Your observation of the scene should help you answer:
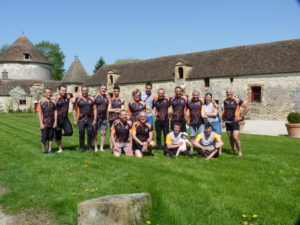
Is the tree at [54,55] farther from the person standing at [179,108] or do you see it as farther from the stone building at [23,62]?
the person standing at [179,108]

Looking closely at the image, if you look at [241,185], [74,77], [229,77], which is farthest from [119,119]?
[74,77]

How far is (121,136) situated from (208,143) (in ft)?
Result: 8.11

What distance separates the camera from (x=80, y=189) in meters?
5.56

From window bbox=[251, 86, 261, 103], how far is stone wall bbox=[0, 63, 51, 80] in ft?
117

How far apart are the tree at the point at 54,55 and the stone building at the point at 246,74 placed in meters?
40.1

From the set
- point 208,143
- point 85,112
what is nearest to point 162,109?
point 208,143

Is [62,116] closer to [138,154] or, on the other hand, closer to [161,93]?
[138,154]

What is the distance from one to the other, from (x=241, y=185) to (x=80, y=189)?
2912 millimetres

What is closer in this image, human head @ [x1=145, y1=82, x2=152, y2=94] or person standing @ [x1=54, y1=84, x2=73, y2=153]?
person standing @ [x1=54, y1=84, x2=73, y2=153]

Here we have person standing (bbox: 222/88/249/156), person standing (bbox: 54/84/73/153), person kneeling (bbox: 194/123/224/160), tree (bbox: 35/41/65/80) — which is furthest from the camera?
tree (bbox: 35/41/65/80)

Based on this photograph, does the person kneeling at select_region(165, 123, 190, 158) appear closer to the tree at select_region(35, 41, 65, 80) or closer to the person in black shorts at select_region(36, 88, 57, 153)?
the person in black shorts at select_region(36, 88, 57, 153)

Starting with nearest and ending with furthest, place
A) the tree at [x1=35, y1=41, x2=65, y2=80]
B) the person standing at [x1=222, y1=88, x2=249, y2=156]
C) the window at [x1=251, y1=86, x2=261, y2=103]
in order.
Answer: the person standing at [x1=222, y1=88, x2=249, y2=156] → the window at [x1=251, y1=86, x2=261, y2=103] → the tree at [x1=35, y1=41, x2=65, y2=80]

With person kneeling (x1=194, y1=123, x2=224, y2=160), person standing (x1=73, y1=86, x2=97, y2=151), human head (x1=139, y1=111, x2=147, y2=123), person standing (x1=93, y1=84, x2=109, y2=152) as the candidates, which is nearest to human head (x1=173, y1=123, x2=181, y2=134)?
person kneeling (x1=194, y1=123, x2=224, y2=160)

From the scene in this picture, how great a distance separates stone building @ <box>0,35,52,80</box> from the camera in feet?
157
